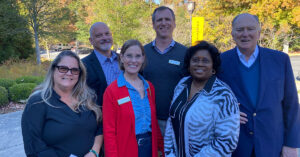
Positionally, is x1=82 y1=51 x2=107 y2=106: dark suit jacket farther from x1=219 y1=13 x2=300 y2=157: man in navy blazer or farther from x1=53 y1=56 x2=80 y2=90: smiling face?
x1=219 y1=13 x2=300 y2=157: man in navy blazer

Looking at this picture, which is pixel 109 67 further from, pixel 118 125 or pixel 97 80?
pixel 118 125

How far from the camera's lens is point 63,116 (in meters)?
2.07

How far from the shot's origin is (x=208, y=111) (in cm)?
188

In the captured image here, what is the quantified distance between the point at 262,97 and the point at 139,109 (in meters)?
1.24

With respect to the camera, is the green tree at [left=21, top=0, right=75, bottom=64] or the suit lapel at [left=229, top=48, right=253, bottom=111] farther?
the green tree at [left=21, top=0, right=75, bottom=64]

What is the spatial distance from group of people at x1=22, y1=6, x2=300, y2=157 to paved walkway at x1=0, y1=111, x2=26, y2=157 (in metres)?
2.90

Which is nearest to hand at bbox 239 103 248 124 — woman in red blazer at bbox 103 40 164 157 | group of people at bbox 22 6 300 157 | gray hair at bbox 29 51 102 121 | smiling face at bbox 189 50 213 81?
group of people at bbox 22 6 300 157

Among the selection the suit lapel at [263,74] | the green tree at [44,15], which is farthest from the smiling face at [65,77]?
the green tree at [44,15]

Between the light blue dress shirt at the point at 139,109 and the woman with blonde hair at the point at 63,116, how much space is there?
0.41 meters

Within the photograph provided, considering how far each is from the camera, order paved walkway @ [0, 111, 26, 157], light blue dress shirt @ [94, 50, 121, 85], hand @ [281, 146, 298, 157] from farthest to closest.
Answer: paved walkway @ [0, 111, 26, 157]
light blue dress shirt @ [94, 50, 121, 85]
hand @ [281, 146, 298, 157]

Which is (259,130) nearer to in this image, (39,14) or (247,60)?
(247,60)

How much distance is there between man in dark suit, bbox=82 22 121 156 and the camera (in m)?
2.94

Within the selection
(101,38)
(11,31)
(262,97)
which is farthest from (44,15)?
(262,97)

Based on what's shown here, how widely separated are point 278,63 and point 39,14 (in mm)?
17867
